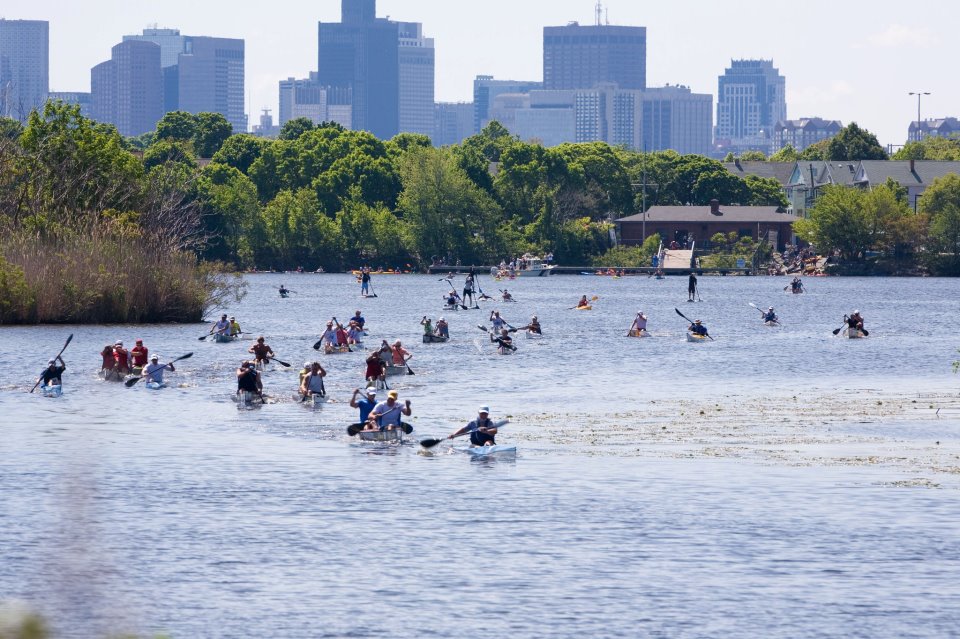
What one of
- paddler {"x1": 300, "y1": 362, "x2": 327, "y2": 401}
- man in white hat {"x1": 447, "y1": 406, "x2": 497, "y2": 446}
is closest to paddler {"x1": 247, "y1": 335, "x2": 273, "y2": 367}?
paddler {"x1": 300, "y1": 362, "x2": 327, "y2": 401}

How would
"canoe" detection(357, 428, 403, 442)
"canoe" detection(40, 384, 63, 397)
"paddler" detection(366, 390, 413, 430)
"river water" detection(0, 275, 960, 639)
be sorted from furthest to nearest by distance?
1. "canoe" detection(40, 384, 63, 397)
2. "canoe" detection(357, 428, 403, 442)
3. "paddler" detection(366, 390, 413, 430)
4. "river water" detection(0, 275, 960, 639)

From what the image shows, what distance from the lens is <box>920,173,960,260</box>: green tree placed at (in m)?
193

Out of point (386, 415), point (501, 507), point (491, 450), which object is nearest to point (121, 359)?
point (386, 415)

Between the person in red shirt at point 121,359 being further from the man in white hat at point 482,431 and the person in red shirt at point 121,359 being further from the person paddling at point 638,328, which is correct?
the person paddling at point 638,328

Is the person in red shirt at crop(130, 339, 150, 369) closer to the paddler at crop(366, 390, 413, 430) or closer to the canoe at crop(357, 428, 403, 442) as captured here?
the canoe at crop(357, 428, 403, 442)

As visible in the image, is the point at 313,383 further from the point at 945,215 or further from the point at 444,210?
the point at 945,215

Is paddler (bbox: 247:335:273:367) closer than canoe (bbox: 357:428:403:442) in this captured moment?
No

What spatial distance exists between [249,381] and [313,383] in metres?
2.22

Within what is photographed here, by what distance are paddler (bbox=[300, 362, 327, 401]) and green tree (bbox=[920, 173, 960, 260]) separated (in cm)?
15248

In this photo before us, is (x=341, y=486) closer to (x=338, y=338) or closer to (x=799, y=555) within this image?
(x=799, y=555)

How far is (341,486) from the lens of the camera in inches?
1527

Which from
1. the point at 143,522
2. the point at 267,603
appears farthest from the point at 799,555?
the point at 143,522

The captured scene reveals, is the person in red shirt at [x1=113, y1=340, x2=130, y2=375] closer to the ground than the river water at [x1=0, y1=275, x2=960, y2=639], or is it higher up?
higher up

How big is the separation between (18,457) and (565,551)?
18305mm
